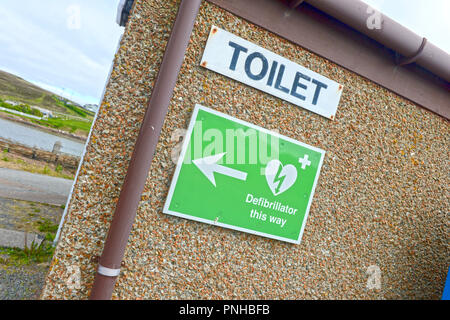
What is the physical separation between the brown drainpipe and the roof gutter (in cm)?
94

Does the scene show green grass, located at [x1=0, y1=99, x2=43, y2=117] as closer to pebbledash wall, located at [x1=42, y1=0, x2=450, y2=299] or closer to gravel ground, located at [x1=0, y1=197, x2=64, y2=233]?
gravel ground, located at [x1=0, y1=197, x2=64, y2=233]

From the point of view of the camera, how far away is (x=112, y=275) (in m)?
1.84

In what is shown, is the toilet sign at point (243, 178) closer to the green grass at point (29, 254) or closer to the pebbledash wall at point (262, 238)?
the pebbledash wall at point (262, 238)

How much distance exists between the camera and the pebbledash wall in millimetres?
1946

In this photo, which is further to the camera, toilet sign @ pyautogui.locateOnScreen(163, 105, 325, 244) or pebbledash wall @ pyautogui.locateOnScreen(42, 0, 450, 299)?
toilet sign @ pyautogui.locateOnScreen(163, 105, 325, 244)

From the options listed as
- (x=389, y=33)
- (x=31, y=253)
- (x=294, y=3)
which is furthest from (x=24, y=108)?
(x=389, y=33)

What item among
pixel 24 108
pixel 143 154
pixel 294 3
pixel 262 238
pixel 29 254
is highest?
pixel 294 3

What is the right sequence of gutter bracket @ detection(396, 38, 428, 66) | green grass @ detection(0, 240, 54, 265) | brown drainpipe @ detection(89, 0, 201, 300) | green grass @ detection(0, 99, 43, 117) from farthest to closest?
1. green grass @ detection(0, 99, 43, 117)
2. green grass @ detection(0, 240, 54, 265)
3. gutter bracket @ detection(396, 38, 428, 66)
4. brown drainpipe @ detection(89, 0, 201, 300)

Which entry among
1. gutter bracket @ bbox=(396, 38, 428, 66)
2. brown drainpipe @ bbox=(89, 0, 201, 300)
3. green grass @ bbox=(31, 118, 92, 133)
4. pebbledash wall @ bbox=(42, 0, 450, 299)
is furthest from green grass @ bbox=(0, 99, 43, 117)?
gutter bracket @ bbox=(396, 38, 428, 66)

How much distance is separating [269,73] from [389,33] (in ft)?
3.74

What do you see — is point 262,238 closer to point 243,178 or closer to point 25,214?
point 243,178

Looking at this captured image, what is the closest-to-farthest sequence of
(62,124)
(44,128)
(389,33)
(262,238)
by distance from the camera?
(262,238)
(389,33)
(44,128)
(62,124)

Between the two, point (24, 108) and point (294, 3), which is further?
point (24, 108)

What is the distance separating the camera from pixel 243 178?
227 cm
